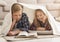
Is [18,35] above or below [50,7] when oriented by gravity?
below

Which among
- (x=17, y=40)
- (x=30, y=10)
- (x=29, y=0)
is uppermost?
(x=29, y=0)

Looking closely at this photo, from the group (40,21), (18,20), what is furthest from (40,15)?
(18,20)

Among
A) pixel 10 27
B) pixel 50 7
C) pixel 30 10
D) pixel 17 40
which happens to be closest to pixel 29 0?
pixel 50 7

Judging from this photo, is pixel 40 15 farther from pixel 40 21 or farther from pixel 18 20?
pixel 18 20

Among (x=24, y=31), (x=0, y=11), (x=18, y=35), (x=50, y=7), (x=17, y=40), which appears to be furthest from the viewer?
(x=50, y=7)

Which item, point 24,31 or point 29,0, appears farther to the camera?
point 29,0

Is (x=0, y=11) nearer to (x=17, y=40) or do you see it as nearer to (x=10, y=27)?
(x=10, y=27)

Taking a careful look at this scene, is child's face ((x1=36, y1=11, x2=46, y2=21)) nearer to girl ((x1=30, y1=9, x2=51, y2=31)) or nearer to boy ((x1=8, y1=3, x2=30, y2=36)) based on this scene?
girl ((x1=30, y1=9, x2=51, y2=31))

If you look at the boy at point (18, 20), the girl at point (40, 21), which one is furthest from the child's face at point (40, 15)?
the boy at point (18, 20)

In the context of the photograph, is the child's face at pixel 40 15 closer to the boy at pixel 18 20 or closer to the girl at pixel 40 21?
the girl at pixel 40 21

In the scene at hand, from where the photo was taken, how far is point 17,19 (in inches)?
60.1

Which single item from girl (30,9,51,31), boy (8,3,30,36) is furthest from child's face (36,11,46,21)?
boy (8,3,30,36)

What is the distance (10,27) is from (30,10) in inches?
11.2

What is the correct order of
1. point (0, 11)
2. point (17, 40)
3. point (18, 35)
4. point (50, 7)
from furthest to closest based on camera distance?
point (50, 7)
point (0, 11)
point (18, 35)
point (17, 40)
